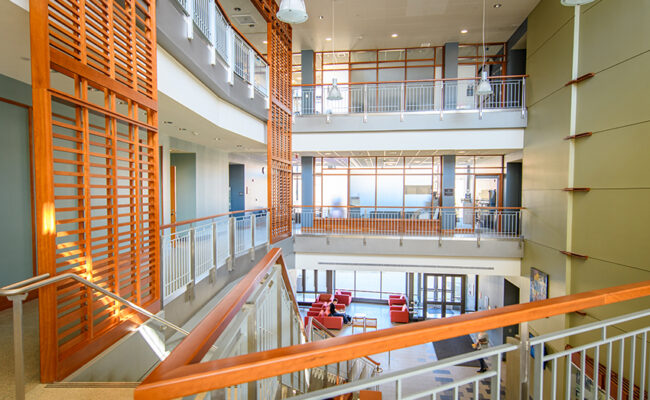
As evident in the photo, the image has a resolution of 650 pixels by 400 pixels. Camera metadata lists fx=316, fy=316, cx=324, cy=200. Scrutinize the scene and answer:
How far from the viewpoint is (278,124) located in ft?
34.9

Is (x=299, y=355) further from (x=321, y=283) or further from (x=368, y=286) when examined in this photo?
(x=368, y=286)

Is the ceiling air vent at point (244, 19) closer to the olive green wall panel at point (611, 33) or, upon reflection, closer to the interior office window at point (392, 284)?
the olive green wall panel at point (611, 33)

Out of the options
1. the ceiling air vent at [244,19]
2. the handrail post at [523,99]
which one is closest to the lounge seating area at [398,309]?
the handrail post at [523,99]

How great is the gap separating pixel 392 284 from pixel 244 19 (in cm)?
1670

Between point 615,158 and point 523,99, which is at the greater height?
point 523,99

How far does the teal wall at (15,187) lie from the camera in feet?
14.3

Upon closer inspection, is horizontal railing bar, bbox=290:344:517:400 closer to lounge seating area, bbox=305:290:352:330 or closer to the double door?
lounge seating area, bbox=305:290:352:330

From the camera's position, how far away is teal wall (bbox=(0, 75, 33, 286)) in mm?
4367

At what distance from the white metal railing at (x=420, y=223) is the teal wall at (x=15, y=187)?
7.97 m

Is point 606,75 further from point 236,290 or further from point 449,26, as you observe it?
point 236,290

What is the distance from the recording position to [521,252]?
10.5 meters

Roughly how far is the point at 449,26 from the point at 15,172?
13.6 metres

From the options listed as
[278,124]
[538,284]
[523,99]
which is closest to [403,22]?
[523,99]

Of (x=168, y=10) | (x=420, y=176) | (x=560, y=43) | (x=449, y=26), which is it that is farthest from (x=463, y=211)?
(x=168, y=10)
